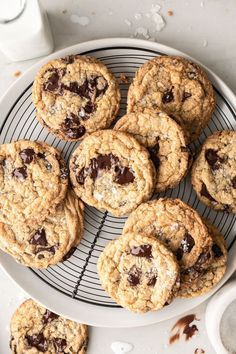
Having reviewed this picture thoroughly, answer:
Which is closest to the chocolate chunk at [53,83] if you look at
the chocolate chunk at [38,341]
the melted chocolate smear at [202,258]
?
the melted chocolate smear at [202,258]

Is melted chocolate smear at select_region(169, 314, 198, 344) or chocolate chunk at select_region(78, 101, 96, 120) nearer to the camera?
chocolate chunk at select_region(78, 101, 96, 120)

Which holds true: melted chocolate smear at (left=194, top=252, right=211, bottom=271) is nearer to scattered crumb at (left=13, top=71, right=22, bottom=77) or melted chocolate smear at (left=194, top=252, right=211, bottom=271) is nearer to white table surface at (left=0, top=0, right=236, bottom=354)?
white table surface at (left=0, top=0, right=236, bottom=354)

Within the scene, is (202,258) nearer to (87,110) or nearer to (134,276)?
(134,276)

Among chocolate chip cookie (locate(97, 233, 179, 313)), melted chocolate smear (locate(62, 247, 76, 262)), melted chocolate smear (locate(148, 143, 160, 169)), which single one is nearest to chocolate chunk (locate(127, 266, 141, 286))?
chocolate chip cookie (locate(97, 233, 179, 313))

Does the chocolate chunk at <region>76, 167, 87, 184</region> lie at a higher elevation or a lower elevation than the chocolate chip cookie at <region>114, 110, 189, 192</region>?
lower

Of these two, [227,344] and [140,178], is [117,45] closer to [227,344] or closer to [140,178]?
[140,178]

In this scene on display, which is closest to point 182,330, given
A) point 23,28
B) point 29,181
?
point 29,181

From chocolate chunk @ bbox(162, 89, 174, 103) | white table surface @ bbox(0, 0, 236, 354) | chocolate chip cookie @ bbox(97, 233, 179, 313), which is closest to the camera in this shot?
chocolate chip cookie @ bbox(97, 233, 179, 313)
